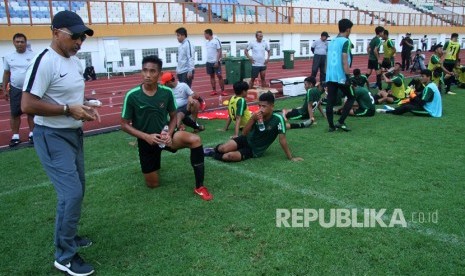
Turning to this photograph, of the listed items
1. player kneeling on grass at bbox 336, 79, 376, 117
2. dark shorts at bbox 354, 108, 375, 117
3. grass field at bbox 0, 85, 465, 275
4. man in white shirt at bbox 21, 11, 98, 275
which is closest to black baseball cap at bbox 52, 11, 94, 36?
man in white shirt at bbox 21, 11, 98, 275

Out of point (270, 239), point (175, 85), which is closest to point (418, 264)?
point (270, 239)

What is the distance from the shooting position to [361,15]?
110ft

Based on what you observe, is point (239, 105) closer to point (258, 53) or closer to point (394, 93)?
point (394, 93)

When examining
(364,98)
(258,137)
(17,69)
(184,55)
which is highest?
(184,55)

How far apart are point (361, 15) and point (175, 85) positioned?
29.5 m

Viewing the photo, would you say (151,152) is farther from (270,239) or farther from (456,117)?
(456,117)

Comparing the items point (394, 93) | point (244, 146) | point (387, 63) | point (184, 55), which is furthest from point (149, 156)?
point (387, 63)

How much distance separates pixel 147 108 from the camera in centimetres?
461

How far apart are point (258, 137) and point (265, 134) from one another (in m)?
0.12

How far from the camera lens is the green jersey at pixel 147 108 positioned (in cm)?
460

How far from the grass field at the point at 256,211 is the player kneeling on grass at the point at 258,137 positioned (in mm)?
165

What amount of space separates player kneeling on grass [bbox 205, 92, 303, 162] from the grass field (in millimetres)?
165

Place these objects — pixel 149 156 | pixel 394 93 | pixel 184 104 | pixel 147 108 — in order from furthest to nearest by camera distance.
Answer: pixel 394 93 < pixel 184 104 < pixel 149 156 < pixel 147 108

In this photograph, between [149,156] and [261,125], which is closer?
[149,156]
